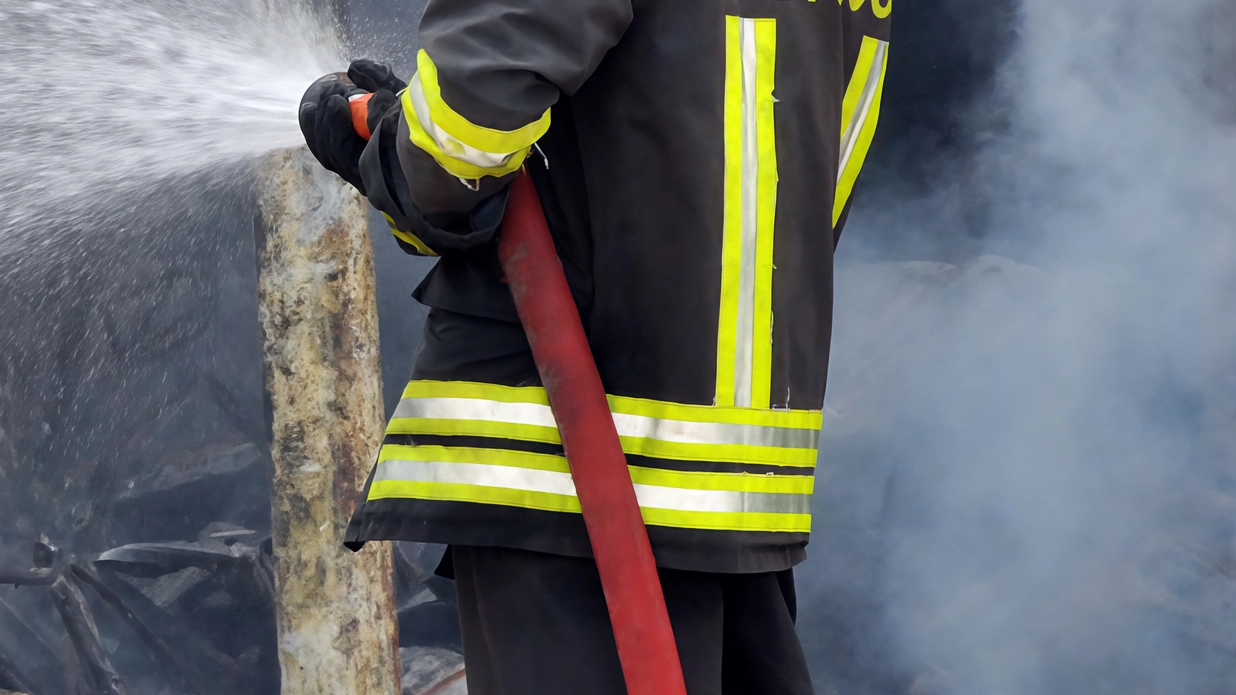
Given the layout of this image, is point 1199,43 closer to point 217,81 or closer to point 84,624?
point 217,81

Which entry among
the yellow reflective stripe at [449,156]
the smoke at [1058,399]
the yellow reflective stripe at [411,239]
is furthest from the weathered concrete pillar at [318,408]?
the yellow reflective stripe at [449,156]

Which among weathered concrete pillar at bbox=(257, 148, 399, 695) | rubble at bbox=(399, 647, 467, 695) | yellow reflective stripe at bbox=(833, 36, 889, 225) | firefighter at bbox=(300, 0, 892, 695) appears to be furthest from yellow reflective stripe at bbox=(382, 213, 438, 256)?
rubble at bbox=(399, 647, 467, 695)

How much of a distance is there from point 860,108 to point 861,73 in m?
0.06

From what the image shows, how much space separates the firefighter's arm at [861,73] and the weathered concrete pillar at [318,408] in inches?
79.8

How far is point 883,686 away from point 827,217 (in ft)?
8.47

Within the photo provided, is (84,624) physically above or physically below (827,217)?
below

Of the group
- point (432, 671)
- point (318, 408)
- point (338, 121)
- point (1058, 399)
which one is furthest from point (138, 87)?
point (1058, 399)

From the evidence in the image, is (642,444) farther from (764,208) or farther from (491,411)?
(764,208)

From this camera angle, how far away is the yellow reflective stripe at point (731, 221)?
1.35 meters

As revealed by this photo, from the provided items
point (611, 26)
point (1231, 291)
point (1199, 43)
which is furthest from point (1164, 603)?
point (611, 26)

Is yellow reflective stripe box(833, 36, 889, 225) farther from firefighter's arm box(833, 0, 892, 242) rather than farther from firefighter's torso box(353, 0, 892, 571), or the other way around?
firefighter's torso box(353, 0, 892, 571)

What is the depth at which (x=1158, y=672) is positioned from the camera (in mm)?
3104

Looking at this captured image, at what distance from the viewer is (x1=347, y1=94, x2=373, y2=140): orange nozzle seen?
1489 millimetres

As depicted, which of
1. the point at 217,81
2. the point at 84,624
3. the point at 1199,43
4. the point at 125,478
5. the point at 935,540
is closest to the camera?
the point at 217,81
